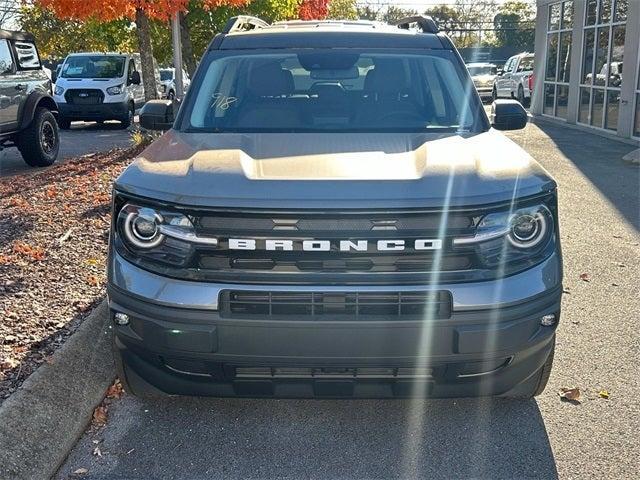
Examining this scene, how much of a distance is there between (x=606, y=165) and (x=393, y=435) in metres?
9.27

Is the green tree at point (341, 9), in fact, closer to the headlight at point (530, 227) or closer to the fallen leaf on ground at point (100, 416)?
the fallen leaf on ground at point (100, 416)

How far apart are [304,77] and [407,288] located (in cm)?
208

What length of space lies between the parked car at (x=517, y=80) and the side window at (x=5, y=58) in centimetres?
1850

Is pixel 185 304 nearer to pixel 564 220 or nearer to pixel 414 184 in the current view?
pixel 414 184

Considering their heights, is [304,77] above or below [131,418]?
above

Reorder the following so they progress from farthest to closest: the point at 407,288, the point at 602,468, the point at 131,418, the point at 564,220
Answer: the point at 564,220, the point at 131,418, the point at 602,468, the point at 407,288

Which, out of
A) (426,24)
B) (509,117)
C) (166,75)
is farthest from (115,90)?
(509,117)

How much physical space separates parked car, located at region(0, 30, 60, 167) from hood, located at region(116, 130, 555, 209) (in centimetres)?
711

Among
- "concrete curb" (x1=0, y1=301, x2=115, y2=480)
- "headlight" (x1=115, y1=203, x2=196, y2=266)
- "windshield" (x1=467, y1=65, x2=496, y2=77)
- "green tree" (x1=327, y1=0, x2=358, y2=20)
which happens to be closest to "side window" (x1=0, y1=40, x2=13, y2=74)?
"concrete curb" (x1=0, y1=301, x2=115, y2=480)

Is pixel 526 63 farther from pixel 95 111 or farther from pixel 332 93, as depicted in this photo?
pixel 332 93

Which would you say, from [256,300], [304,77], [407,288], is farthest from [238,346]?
[304,77]

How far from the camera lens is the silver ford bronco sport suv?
2.74m

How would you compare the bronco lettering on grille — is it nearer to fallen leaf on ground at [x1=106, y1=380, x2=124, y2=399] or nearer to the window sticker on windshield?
fallen leaf on ground at [x1=106, y1=380, x2=124, y2=399]

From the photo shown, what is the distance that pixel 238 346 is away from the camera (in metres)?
2.78
